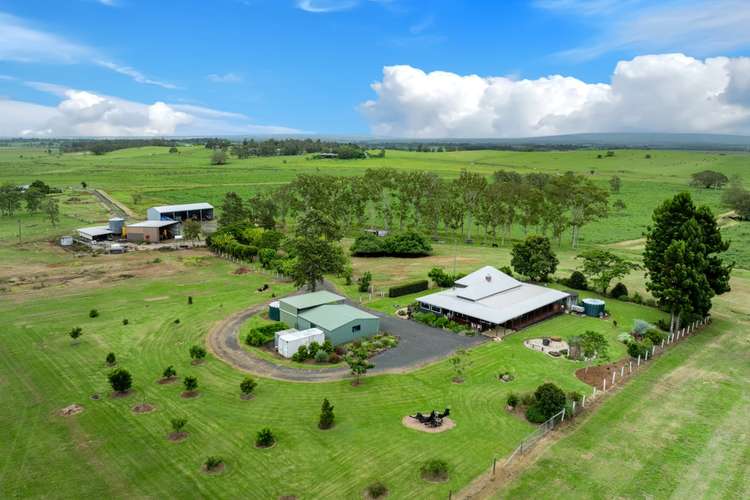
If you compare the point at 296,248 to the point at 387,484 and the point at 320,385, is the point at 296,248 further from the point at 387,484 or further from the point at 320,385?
the point at 387,484

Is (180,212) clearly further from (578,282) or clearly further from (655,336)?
(655,336)

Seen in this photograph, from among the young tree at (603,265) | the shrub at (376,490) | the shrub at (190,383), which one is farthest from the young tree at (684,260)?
the shrub at (190,383)

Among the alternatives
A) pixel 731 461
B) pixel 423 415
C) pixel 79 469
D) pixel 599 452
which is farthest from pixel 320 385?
pixel 731 461

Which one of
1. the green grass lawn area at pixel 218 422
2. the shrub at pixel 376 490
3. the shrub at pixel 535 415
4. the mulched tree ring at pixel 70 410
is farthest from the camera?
the mulched tree ring at pixel 70 410

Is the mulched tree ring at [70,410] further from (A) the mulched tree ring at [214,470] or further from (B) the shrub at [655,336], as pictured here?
(B) the shrub at [655,336]

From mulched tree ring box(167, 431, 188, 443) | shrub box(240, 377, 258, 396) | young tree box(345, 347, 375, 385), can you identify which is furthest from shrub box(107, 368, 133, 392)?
young tree box(345, 347, 375, 385)

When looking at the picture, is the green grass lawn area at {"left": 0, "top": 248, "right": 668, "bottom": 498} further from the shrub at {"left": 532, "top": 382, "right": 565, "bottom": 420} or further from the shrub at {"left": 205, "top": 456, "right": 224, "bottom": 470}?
the shrub at {"left": 532, "top": 382, "right": 565, "bottom": 420}

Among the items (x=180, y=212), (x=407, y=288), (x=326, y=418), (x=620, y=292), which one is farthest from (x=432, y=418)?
(x=180, y=212)
